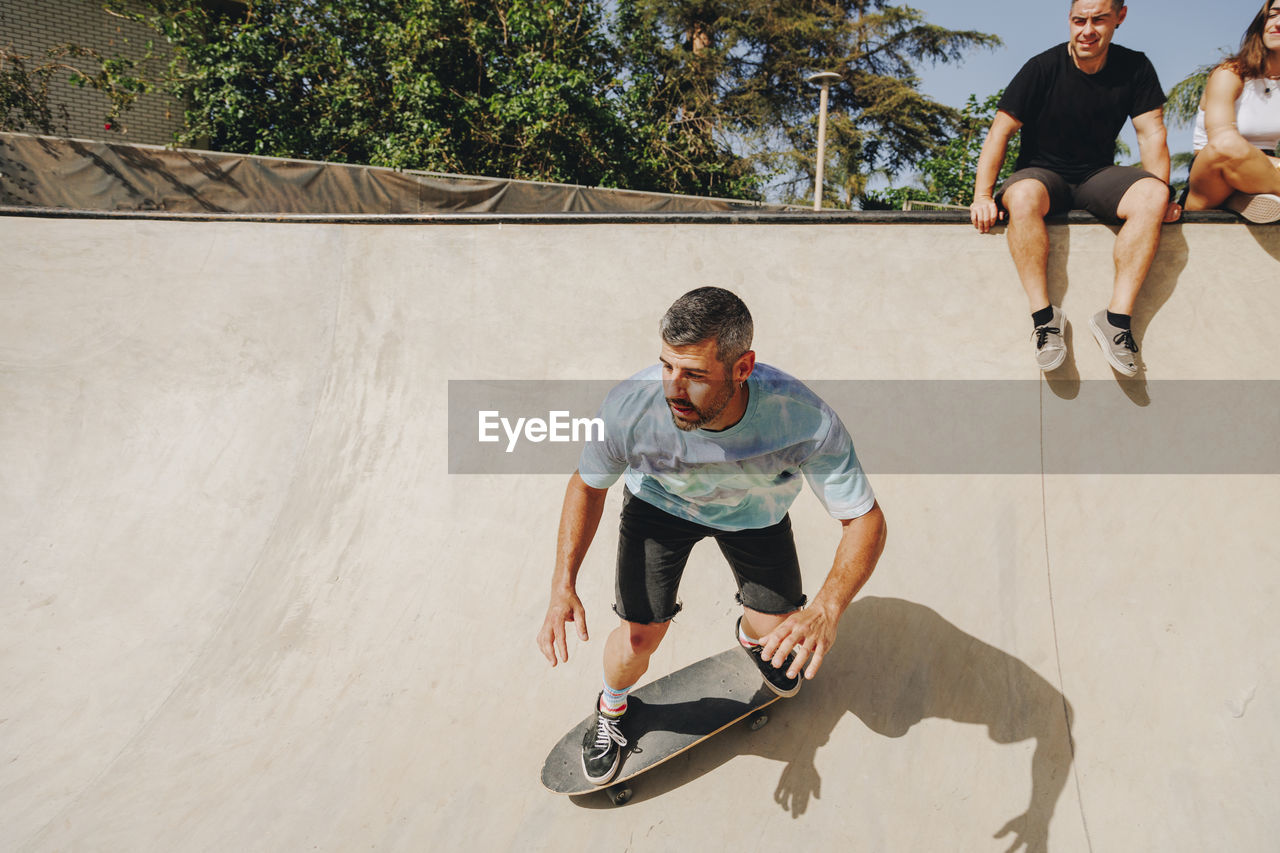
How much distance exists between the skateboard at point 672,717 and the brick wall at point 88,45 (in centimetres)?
1761

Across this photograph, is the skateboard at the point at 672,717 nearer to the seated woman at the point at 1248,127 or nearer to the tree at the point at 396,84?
the seated woman at the point at 1248,127

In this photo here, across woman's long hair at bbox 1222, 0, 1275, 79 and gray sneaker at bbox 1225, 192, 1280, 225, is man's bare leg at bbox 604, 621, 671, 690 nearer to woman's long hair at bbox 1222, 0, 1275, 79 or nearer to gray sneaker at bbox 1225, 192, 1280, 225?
gray sneaker at bbox 1225, 192, 1280, 225

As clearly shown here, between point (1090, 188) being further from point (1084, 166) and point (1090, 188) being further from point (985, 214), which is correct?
point (985, 214)

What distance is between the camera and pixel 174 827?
2.59 meters

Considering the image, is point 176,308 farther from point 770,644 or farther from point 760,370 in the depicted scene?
point 770,644

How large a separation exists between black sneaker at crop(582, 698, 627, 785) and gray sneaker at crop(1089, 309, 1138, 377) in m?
2.88

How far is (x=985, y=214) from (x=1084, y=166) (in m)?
0.57

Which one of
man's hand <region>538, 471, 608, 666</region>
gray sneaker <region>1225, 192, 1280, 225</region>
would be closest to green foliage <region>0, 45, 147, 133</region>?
man's hand <region>538, 471, 608, 666</region>

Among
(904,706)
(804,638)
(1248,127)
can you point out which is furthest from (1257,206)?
(804,638)

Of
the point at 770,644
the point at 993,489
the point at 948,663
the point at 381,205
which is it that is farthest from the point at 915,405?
the point at 381,205

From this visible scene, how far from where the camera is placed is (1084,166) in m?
3.78

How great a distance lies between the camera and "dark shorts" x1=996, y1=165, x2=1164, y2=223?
355cm

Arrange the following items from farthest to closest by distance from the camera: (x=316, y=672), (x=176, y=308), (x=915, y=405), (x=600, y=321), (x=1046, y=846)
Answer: (x=176, y=308)
(x=600, y=321)
(x=915, y=405)
(x=316, y=672)
(x=1046, y=846)

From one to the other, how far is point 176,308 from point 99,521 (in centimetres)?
181
